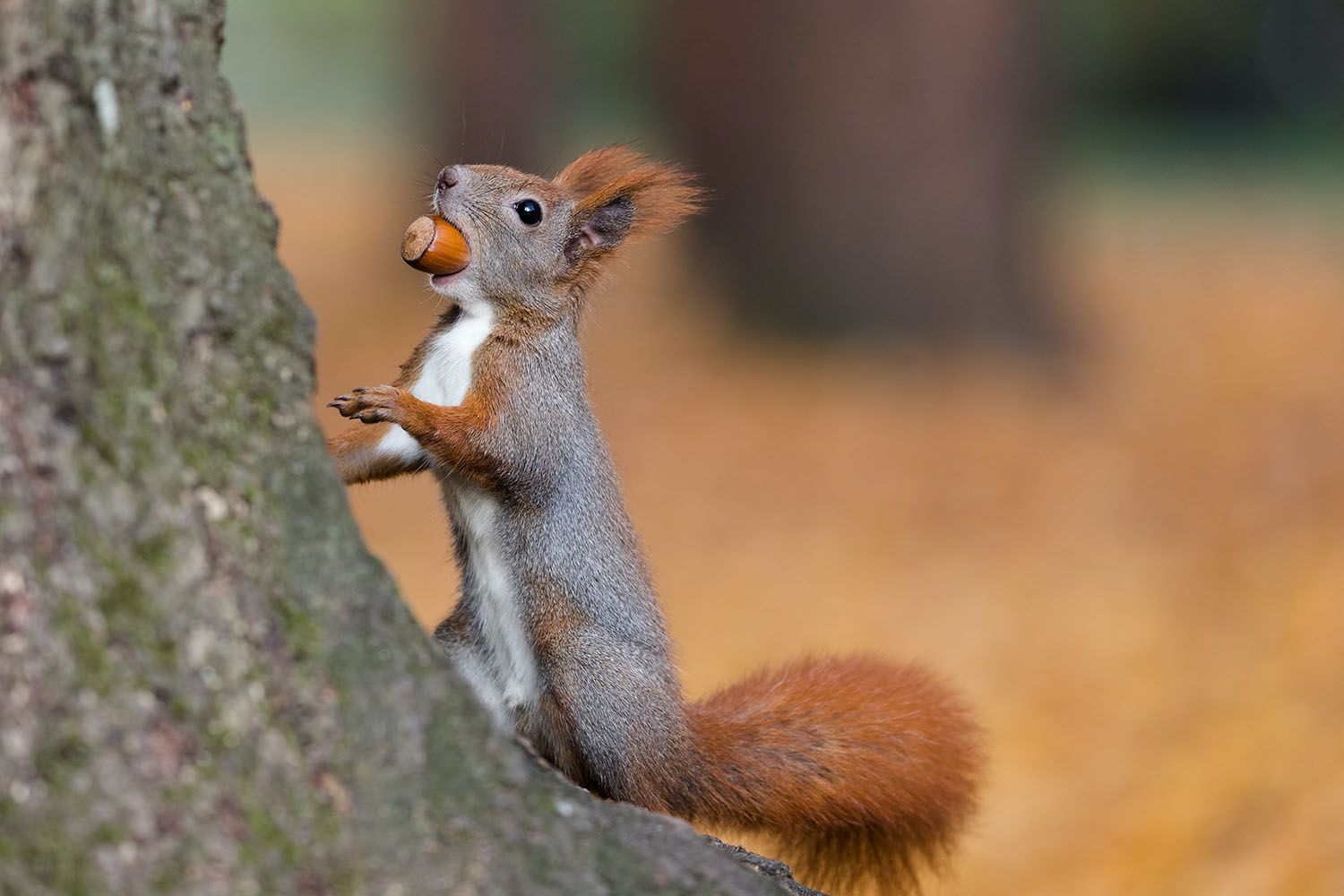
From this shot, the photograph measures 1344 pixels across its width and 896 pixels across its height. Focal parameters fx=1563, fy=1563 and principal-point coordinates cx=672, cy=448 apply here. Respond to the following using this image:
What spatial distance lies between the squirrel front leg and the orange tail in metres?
0.39

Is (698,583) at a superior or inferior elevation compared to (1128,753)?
superior

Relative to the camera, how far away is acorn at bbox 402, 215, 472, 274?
73.1 inches

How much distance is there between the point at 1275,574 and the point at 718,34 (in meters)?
2.96

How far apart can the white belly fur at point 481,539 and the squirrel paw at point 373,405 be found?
0.12 metres

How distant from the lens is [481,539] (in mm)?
1820

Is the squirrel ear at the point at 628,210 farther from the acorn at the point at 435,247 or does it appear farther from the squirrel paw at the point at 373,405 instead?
the squirrel paw at the point at 373,405

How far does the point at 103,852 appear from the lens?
3.48 feet

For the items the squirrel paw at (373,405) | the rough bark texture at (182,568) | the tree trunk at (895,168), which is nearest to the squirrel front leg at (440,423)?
the squirrel paw at (373,405)

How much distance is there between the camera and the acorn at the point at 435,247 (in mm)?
1856

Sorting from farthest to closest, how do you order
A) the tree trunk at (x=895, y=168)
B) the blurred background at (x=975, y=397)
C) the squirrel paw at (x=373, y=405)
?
the tree trunk at (x=895, y=168), the blurred background at (x=975, y=397), the squirrel paw at (x=373, y=405)

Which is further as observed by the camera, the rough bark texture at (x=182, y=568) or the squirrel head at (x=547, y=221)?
the squirrel head at (x=547, y=221)

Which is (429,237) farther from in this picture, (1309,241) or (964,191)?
(1309,241)

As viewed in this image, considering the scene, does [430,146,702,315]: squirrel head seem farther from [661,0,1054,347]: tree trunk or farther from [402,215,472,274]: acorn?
[661,0,1054,347]: tree trunk

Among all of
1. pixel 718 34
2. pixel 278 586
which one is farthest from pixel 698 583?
pixel 278 586
